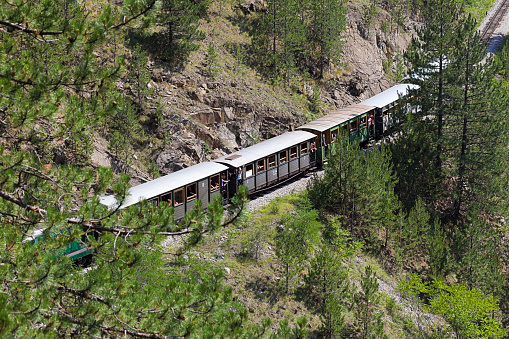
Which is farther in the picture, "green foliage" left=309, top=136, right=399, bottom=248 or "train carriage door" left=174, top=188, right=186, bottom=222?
"green foliage" left=309, top=136, right=399, bottom=248

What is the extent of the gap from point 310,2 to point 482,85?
17.3 metres

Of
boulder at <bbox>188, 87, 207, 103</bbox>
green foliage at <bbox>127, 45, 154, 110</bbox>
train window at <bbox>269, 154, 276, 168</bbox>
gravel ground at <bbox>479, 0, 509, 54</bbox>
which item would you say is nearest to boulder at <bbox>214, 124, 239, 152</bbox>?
boulder at <bbox>188, 87, 207, 103</bbox>

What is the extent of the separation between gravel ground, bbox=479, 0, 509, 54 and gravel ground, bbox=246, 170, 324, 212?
1927 inches

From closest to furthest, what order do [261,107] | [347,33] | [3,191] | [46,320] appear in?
[46,320] < [3,191] < [261,107] < [347,33]

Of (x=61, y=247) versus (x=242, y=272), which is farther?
(x=242, y=272)

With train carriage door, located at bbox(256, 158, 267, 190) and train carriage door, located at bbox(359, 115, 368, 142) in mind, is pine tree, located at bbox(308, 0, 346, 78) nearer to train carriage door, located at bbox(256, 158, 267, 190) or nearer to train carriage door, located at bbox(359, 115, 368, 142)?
train carriage door, located at bbox(359, 115, 368, 142)

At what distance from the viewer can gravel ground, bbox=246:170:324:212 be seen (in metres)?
23.5

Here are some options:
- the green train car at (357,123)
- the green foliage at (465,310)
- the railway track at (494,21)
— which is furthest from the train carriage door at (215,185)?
the railway track at (494,21)

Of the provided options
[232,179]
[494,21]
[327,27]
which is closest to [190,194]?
[232,179]

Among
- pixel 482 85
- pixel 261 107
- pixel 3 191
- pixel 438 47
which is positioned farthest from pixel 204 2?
pixel 3 191

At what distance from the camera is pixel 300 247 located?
1839cm

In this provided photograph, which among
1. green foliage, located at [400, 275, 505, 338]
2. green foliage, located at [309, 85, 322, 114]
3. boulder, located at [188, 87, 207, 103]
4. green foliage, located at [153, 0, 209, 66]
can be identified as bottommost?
green foliage, located at [400, 275, 505, 338]

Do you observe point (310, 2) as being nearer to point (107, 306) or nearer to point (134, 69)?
point (134, 69)

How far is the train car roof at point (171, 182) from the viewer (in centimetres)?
1941
